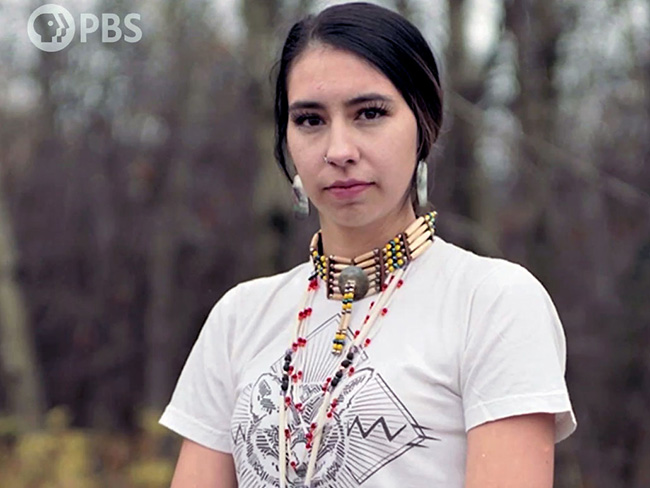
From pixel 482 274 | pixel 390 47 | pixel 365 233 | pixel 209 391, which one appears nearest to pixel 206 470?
pixel 209 391

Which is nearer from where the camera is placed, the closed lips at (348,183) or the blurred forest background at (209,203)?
the closed lips at (348,183)

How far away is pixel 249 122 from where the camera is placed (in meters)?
8.89

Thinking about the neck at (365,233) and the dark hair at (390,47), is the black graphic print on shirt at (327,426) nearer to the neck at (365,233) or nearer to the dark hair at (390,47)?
the neck at (365,233)

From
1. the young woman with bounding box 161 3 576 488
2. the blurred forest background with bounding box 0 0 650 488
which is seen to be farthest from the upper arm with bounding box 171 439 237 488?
the blurred forest background with bounding box 0 0 650 488

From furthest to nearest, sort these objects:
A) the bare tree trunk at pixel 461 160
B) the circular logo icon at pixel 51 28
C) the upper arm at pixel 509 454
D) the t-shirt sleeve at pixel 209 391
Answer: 1. the circular logo icon at pixel 51 28
2. the bare tree trunk at pixel 461 160
3. the t-shirt sleeve at pixel 209 391
4. the upper arm at pixel 509 454

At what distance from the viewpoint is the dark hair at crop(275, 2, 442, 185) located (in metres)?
1.74

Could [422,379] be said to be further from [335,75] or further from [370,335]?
[335,75]

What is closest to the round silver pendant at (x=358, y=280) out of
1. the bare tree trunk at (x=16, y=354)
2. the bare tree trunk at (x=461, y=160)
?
the bare tree trunk at (x=461, y=160)

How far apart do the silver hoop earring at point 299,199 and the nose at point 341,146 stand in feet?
0.73

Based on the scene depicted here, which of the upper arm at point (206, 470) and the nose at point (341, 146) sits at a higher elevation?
the nose at point (341, 146)

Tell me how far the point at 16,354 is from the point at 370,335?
22.7 ft

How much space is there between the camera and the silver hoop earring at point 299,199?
196 centimetres

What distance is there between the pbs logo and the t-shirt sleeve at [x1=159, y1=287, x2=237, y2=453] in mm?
6014

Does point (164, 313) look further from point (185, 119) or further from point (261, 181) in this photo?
point (261, 181)
